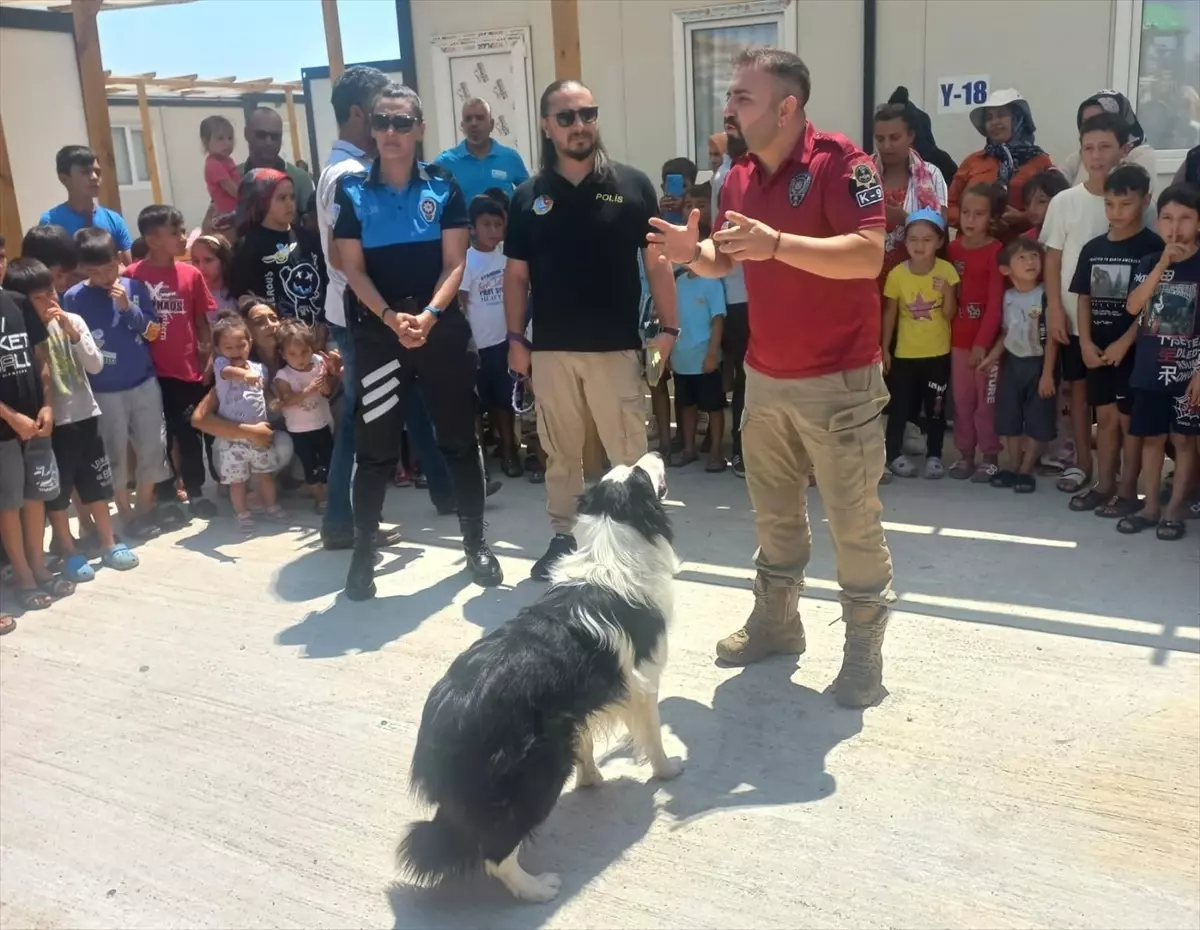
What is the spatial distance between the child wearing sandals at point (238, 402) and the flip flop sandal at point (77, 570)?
0.85 meters

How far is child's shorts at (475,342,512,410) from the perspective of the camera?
625cm

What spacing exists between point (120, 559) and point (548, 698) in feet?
11.6

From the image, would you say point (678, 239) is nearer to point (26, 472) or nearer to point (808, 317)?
point (808, 317)

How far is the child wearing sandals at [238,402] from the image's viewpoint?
562 cm

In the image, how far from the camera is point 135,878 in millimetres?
2836

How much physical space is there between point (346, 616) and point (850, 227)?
2731mm

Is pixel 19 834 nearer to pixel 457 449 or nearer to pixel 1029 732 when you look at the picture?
pixel 457 449

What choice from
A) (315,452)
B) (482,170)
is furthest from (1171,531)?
(482,170)

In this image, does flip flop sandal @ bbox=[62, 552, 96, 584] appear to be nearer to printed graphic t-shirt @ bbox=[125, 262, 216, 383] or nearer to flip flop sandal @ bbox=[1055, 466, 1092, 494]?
printed graphic t-shirt @ bbox=[125, 262, 216, 383]

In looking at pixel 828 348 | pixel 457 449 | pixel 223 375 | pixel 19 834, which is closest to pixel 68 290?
pixel 223 375

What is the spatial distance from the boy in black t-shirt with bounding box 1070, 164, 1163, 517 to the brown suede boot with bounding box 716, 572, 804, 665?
7.47 feet

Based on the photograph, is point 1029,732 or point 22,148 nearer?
point 1029,732

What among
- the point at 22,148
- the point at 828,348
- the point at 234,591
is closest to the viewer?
the point at 828,348

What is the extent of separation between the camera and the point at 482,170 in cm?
692
